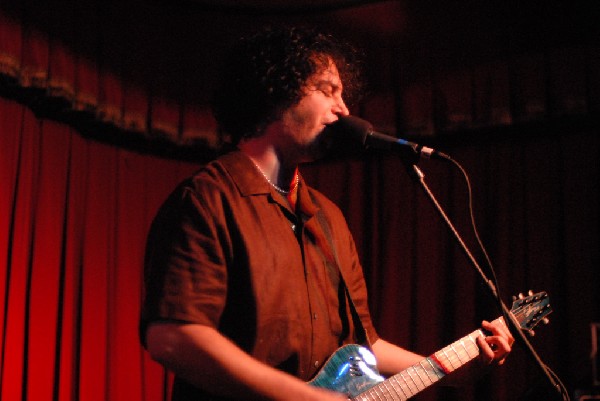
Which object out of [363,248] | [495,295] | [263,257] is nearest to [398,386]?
[495,295]

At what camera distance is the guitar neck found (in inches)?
75.5

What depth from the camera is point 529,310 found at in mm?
2182

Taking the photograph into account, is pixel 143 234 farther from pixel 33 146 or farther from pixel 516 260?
pixel 516 260

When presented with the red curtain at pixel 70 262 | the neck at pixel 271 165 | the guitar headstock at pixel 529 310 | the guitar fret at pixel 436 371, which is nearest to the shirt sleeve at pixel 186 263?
the neck at pixel 271 165

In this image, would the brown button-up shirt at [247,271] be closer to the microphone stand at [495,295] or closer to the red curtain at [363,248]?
the microphone stand at [495,295]

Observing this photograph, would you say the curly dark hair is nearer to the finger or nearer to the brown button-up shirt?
the brown button-up shirt

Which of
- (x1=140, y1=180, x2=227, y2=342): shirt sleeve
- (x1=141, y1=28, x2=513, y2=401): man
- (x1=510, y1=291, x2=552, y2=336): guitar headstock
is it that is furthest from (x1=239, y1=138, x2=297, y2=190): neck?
(x1=510, y1=291, x2=552, y2=336): guitar headstock

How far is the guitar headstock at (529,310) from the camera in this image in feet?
7.11

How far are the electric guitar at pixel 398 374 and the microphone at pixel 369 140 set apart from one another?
60cm

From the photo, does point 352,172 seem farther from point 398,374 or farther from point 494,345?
point 398,374

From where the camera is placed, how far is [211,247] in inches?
67.2

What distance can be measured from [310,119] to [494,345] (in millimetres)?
938

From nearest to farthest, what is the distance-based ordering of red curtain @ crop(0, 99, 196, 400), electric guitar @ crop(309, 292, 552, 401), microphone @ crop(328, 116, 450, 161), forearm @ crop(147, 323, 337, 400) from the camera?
forearm @ crop(147, 323, 337, 400), microphone @ crop(328, 116, 450, 161), electric guitar @ crop(309, 292, 552, 401), red curtain @ crop(0, 99, 196, 400)

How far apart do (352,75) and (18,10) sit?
1.70 meters
